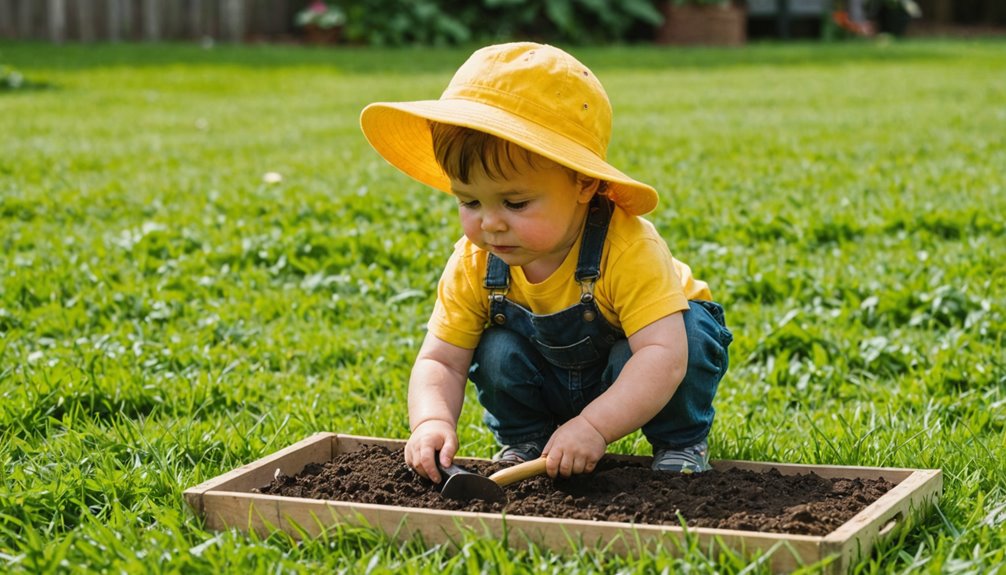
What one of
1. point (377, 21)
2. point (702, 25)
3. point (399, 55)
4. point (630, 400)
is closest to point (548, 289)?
point (630, 400)

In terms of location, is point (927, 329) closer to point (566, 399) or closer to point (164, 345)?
point (566, 399)

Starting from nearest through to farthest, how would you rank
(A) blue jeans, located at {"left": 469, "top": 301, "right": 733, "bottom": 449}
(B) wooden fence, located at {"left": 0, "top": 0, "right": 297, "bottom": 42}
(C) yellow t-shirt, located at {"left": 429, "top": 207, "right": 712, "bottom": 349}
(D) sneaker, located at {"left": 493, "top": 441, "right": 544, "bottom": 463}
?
(C) yellow t-shirt, located at {"left": 429, "top": 207, "right": 712, "bottom": 349}
(A) blue jeans, located at {"left": 469, "top": 301, "right": 733, "bottom": 449}
(D) sneaker, located at {"left": 493, "top": 441, "right": 544, "bottom": 463}
(B) wooden fence, located at {"left": 0, "top": 0, "right": 297, "bottom": 42}

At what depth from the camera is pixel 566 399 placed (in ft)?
10.9

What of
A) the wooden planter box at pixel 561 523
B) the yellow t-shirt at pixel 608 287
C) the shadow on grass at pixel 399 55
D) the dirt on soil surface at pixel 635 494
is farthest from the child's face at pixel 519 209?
the shadow on grass at pixel 399 55

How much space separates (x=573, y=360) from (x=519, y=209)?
0.45 meters

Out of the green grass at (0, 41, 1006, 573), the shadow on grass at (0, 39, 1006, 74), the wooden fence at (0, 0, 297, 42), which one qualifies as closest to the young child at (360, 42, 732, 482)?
the green grass at (0, 41, 1006, 573)

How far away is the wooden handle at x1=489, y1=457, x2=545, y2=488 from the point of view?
287 cm

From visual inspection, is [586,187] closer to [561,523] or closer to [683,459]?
[683,459]

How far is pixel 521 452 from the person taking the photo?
333cm

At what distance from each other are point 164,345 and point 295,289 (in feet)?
2.68

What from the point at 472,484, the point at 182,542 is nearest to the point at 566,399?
the point at 472,484

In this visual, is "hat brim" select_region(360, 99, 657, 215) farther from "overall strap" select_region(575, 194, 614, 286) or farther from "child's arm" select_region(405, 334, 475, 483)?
"child's arm" select_region(405, 334, 475, 483)

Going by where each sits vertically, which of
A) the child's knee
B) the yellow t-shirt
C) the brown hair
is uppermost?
the brown hair

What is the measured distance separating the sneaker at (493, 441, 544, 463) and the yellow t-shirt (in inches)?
11.2
